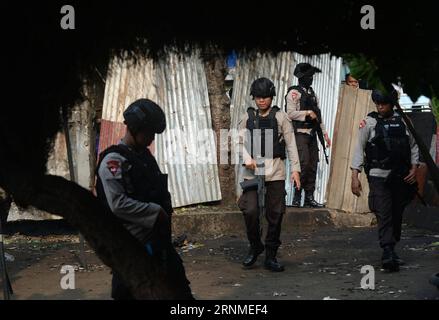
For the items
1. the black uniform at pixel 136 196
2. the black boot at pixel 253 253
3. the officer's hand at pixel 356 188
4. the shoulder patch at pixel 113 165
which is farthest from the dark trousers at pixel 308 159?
the shoulder patch at pixel 113 165

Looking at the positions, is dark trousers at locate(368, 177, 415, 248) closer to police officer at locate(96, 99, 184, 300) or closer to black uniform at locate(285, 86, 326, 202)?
black uniform at locate(285, 86, 326, 202)

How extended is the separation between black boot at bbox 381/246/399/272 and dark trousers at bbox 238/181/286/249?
42.8 inches

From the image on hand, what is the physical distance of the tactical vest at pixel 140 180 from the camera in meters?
5.15

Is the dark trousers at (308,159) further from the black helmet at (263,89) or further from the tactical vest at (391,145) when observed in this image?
the tactical vest at (391,145)

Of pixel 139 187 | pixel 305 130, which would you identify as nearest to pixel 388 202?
pixel 305 130

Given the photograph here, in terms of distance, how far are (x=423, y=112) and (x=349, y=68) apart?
32.1 feet

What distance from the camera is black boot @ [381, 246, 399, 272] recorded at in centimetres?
867

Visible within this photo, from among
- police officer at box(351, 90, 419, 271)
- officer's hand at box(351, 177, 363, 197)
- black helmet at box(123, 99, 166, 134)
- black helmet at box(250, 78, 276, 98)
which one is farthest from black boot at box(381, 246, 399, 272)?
black helmet at box(123, 99, 166, 134)

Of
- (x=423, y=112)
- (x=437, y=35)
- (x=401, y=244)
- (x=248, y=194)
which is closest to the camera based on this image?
(x=437, y=35)

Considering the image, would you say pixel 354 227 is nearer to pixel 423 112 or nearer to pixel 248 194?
pixel 423 112

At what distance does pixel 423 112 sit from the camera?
12781mm

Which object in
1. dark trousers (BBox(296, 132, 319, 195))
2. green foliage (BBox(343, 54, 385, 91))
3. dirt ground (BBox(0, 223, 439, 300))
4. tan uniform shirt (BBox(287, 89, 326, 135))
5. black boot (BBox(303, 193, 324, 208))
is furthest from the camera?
black boot (BBox(303, 193, 324, 208))

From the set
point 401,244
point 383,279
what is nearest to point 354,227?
point 401,244

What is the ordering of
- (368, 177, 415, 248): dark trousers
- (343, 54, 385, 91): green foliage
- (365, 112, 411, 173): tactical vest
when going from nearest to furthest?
(343, 54, 385, 91): green foliage, (365, 112, 411, 173): tactical vest, (368, 177, 415, 248): dark trousers
